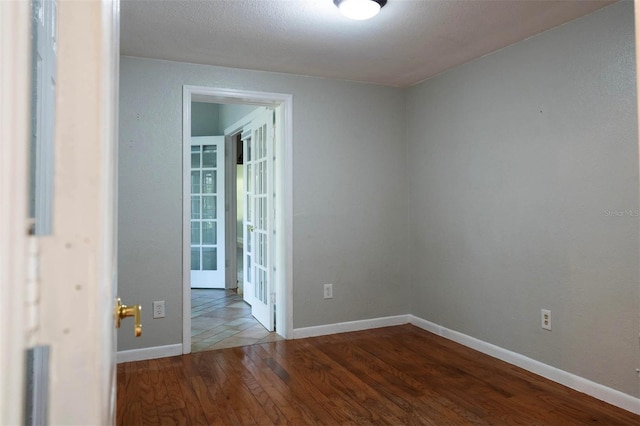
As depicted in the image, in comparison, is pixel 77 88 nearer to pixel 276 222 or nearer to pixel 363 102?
pixel 276 222

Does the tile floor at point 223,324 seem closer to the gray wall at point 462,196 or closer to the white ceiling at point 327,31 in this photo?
the gray wall at point 462,196

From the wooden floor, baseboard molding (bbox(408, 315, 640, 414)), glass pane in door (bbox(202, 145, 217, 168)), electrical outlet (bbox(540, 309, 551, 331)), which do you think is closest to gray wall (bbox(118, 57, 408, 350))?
the wooden floor

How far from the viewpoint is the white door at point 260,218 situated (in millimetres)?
3963

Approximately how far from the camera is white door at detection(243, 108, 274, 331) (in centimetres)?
396

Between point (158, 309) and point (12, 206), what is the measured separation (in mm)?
3082

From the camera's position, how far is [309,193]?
12.4 ft

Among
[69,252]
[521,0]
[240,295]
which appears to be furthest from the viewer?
[240,295]

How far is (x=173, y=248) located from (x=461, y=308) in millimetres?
2312

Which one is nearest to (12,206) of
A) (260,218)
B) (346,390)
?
(346,390)

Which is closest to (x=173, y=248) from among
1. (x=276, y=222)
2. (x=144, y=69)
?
(x=276, y=222)

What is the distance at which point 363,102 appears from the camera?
4.00 metres

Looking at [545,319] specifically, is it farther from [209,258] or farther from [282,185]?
[209,258]

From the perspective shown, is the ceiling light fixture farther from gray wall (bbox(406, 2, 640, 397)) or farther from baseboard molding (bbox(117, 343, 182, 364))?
baseboard molding (bbox(117, 343, 182, 364))

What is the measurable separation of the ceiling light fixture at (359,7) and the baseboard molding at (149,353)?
2601 millimetres
